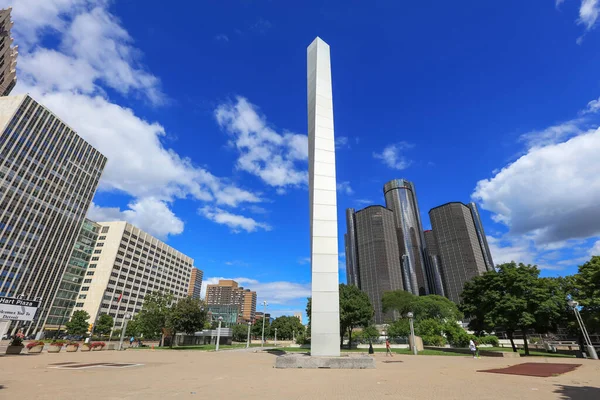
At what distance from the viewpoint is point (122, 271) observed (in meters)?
102

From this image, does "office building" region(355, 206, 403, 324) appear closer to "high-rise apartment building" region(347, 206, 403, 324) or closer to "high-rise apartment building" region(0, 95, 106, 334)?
"high-rise apartment building" region(347, 206, 403, 324)

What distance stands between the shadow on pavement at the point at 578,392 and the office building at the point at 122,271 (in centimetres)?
10261

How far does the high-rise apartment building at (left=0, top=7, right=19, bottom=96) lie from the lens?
71938 mm

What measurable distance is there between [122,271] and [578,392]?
120m

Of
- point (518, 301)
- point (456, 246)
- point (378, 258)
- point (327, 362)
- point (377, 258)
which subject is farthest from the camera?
point (377, 258)

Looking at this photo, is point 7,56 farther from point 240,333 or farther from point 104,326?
point 240,333

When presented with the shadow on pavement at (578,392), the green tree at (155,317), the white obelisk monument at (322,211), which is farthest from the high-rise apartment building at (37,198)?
the shadow on pavement at (578,392)

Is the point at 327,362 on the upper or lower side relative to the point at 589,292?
lower

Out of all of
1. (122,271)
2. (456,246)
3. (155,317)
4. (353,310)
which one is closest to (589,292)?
(353,310)

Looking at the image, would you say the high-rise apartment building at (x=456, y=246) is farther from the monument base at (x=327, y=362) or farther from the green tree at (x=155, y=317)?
the monument base at (x=327, y=362)

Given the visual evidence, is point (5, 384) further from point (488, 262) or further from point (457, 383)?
point (488, 262)

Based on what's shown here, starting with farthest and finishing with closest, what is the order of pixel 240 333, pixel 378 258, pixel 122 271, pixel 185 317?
pixel 378 258
pixel 122 271
pixel 240 333
pixel 185 317

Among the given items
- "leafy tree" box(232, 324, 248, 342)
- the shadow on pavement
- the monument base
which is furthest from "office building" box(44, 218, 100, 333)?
the shadow on pavement

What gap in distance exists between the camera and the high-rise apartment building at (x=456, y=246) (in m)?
166
